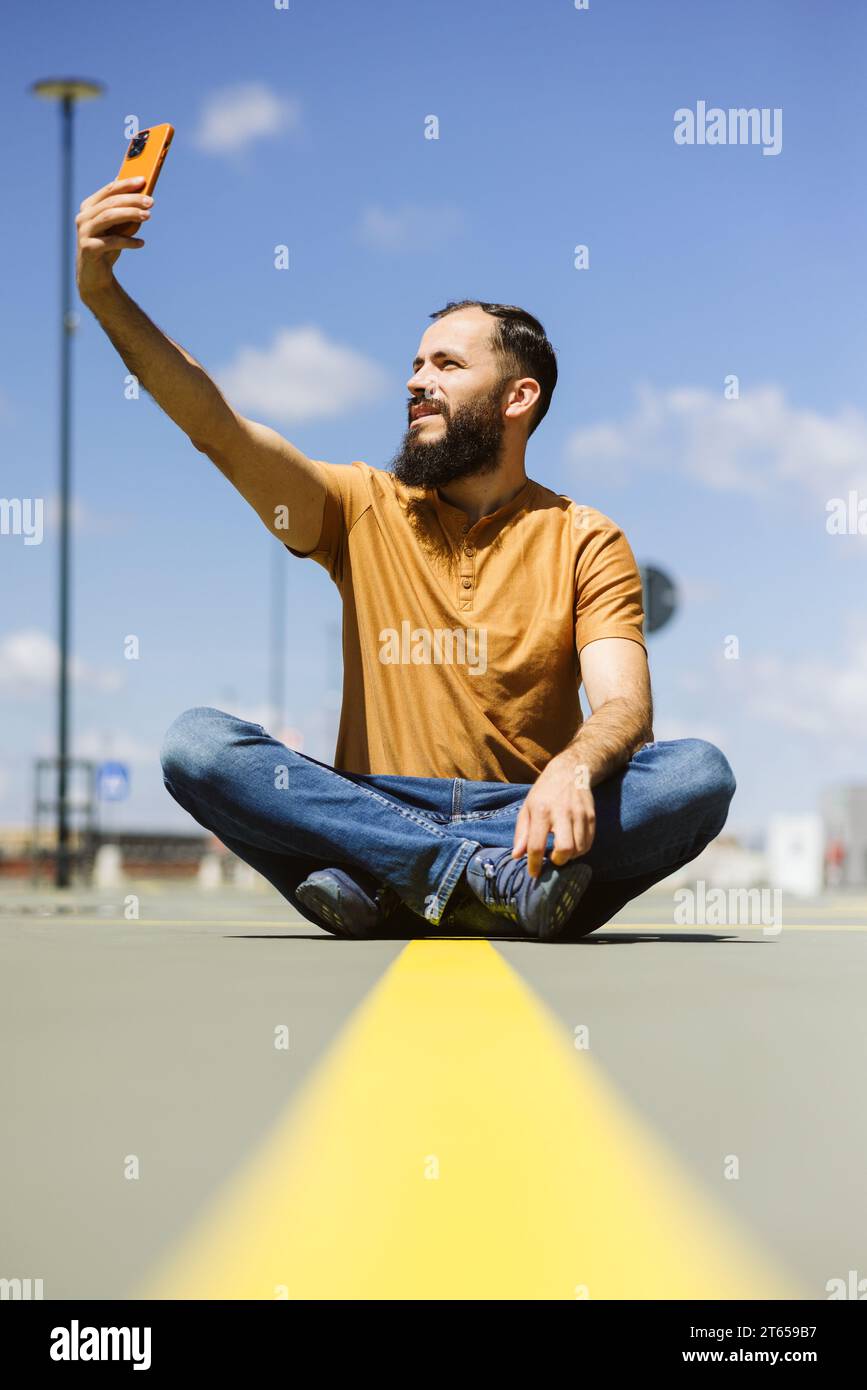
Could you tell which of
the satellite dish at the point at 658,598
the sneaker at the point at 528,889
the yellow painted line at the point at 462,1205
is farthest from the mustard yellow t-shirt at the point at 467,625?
the satellite dish at the point at 658,598

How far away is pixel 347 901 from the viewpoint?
3.97 m

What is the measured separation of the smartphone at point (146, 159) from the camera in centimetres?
387

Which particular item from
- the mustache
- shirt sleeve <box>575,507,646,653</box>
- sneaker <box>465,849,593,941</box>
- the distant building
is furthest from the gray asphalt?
the distant building

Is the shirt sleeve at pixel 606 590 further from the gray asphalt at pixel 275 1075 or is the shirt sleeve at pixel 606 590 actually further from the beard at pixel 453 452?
the gray asphalt at pixel 275 1075

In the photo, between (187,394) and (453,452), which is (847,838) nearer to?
(453,452)

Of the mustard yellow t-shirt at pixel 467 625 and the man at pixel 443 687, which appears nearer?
the man at pixel 443 687

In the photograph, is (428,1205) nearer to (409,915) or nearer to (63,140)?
(409,915)

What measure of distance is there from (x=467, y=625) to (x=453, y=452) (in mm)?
636

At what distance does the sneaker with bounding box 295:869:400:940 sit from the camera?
3961 mm

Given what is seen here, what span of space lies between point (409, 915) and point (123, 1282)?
341 cm

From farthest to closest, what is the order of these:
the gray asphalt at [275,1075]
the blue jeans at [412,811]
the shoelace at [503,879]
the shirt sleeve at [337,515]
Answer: the shirt sleeve at [337,515]
the blue jeans at [412,811]
the shoelace at [503,879]
the gray asphalt at [275,1075]

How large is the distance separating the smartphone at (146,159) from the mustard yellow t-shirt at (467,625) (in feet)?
3.46

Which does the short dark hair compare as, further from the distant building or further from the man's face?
the distant building
